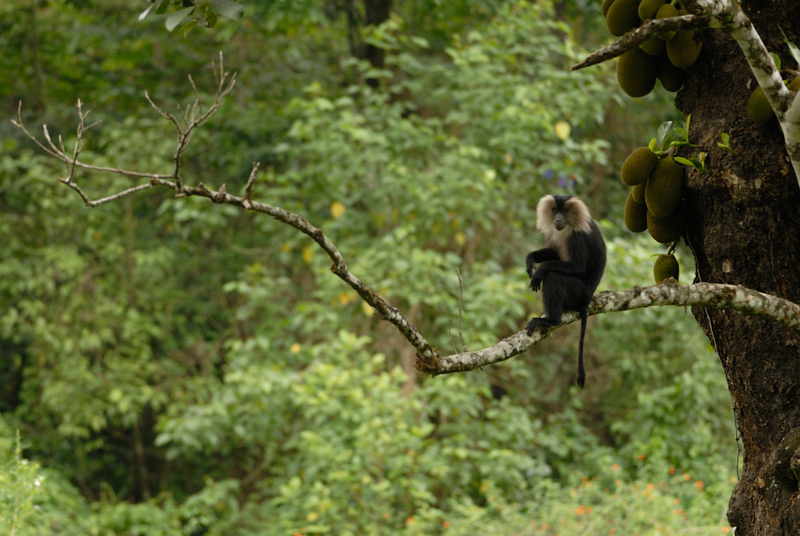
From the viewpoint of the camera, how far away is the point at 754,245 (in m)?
1.88

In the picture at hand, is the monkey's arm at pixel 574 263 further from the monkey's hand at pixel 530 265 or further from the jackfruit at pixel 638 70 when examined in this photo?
the jackfruit at pixel 638 70

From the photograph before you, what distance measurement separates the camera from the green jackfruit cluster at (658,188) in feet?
6.46

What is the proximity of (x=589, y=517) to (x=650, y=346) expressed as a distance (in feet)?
8.38

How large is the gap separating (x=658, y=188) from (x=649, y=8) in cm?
46

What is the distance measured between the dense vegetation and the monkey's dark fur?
1.94 meters

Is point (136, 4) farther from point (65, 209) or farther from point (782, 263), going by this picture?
point (782, 263)

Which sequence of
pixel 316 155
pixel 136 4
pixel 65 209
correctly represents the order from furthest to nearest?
pixel 136 4 < pixel 65 209 < pixel 316 155

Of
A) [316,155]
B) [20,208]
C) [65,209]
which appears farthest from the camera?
[20,208]

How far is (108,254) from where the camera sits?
6965mm

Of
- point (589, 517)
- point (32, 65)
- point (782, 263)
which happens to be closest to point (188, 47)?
point (32, 65)

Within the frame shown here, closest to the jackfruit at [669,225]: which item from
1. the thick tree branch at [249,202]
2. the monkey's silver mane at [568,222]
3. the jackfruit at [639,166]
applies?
the jackfruit at [639,166]

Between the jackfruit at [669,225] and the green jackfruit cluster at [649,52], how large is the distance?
0.35m

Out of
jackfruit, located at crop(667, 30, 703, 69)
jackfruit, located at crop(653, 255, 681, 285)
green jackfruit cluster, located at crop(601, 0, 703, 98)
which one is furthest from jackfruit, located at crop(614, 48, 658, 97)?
jackfruit, located at crop(653, 255, 681, 285)

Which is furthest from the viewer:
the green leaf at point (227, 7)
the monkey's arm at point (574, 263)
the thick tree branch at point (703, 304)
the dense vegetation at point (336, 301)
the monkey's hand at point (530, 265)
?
the dense vegetation at point (336, 301)
